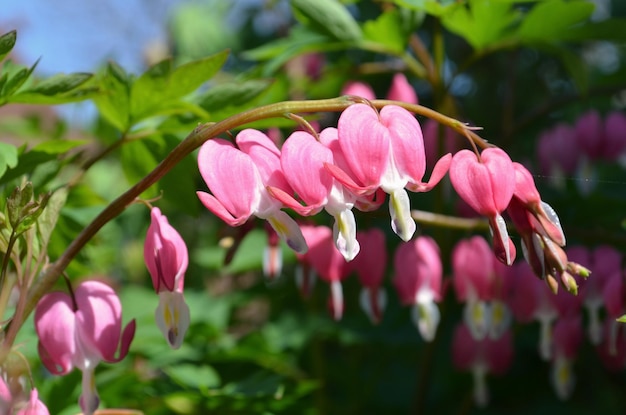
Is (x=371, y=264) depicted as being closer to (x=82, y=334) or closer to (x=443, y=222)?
(x=443, y=222)

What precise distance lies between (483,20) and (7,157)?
68cm

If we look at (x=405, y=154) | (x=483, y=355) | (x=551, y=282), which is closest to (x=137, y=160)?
(x=405, y=154)

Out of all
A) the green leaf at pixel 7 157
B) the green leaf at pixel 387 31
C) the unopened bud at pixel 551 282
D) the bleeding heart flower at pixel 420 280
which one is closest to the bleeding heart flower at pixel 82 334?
the green leaf at pixel 7 157

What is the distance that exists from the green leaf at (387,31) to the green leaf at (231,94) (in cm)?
33

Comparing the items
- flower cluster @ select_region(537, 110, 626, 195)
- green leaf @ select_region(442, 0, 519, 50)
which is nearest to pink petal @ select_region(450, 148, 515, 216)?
green leaf @ select_region(442, 0, 519, 50)

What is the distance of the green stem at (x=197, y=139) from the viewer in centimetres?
71

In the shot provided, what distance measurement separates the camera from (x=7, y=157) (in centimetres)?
83

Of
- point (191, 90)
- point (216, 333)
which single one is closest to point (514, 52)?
point (216, 333)

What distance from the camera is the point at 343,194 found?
0.72 metres

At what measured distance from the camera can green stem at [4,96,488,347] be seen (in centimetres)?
71

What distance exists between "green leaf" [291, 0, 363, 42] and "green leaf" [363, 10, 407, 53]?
21 mm

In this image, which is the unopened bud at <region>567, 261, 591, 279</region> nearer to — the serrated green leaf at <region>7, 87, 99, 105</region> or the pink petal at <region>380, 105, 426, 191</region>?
the pink petal at <region>380, 105, 426, 191</region>

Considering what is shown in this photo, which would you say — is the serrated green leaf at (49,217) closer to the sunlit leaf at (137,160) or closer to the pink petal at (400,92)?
the sunlit leaf at (137,160)

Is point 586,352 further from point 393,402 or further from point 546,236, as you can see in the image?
point 546,236
